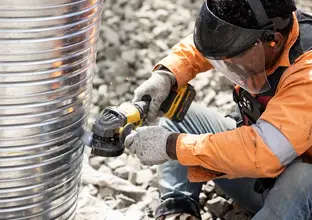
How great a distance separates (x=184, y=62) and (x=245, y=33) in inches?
28.4

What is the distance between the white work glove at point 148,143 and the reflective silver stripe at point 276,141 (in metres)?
0.42

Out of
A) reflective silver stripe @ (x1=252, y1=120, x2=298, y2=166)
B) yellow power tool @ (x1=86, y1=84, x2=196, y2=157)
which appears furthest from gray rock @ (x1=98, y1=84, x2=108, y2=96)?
reflective silver stripe @ (x1=252, y1=120, x2=298, y2=166)

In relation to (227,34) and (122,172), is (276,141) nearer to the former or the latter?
(227,34)

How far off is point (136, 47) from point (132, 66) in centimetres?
26

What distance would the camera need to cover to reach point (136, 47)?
5434 millimetres

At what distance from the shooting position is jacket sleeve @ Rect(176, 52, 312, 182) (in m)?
2.89

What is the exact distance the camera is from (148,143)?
121 inches

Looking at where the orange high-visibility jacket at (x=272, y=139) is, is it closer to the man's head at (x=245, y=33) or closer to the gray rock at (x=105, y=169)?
the man's head at (x=245, y=33)

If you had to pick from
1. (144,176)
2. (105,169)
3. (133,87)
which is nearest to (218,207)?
(144,176)

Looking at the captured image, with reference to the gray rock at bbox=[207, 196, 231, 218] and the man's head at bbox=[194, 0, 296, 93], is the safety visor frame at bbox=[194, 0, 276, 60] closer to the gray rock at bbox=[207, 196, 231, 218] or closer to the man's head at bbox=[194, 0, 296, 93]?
the man's head at bbox=[194, 0, 296, 93]

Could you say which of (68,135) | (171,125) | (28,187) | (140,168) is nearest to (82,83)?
(68,135)

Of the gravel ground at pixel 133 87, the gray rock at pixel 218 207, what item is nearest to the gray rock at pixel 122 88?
the gravel ground at pixel 133 87

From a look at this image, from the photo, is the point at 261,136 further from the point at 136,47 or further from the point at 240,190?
the point at 136,47

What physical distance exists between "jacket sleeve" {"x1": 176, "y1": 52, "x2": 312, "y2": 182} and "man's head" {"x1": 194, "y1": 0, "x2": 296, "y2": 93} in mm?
132
